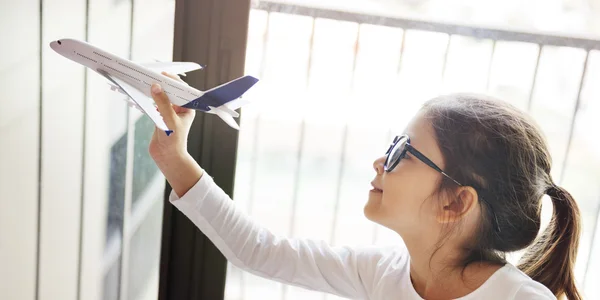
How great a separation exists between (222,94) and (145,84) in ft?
0.42

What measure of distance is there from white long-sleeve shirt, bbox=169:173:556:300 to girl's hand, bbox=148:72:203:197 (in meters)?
0.02

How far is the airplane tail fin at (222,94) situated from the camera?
1.09 metres

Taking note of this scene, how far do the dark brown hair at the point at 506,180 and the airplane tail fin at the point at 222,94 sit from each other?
0.36 metres

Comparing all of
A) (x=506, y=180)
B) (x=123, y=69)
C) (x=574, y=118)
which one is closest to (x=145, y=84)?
(x=123, y=69)

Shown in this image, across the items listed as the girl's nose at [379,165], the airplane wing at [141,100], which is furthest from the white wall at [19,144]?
the girl's nose at [379,165]

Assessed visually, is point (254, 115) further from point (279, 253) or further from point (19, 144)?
point (19, 144)

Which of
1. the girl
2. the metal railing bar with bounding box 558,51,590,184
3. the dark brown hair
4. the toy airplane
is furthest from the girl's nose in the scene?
the metal railing bar with bounding box 558,51,590,184

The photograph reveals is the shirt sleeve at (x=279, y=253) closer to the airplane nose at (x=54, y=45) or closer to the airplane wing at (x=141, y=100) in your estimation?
the airplane wing at (x=141, y=100)

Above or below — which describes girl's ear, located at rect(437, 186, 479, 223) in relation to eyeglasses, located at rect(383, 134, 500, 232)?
below

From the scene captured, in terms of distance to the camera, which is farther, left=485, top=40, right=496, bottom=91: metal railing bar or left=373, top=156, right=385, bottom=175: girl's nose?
left=485, top=40, right=496, bottom=91: metal railing bar

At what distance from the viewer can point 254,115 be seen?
6.24 feet

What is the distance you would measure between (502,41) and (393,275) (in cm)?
75

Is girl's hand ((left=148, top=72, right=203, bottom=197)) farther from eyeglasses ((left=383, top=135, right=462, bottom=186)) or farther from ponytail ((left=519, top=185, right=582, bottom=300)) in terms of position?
ponytail ((left=519, top=185, right=582, bottom=300))

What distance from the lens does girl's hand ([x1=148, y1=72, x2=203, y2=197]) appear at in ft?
3.73
